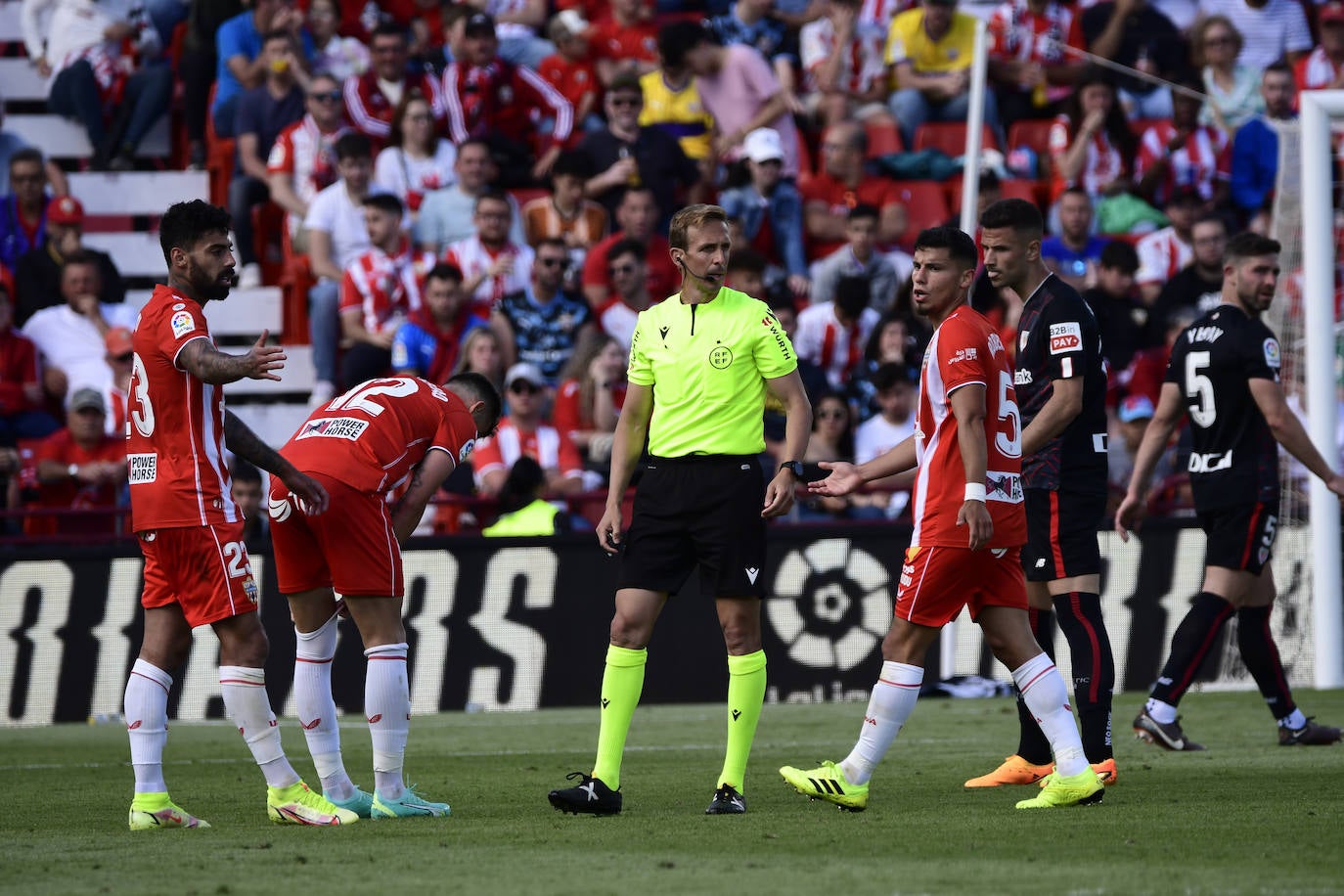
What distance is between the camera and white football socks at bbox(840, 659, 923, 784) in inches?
271

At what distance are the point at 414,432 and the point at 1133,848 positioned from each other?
10.4ft

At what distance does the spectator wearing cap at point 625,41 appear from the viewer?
60.7 ft

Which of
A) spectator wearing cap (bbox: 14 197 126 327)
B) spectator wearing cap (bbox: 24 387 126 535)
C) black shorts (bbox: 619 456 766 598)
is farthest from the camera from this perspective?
spectator wearing cap (bbox: 14 197 126 327)

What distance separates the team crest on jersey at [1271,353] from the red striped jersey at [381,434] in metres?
4.32

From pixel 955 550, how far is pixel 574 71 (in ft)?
41.1

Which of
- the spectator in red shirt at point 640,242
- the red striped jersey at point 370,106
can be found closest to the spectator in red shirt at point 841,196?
the spectator in red shirt at point 640,242

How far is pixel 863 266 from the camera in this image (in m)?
16.5

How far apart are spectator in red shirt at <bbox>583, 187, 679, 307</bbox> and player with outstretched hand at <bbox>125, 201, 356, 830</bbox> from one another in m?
9.19

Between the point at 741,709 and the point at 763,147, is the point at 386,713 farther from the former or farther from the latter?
the point at 763,147

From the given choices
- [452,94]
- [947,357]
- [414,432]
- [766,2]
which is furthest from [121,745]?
[766,2]

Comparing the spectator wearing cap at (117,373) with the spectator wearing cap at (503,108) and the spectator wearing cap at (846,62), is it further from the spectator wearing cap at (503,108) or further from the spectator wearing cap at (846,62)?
the spectator wearing cap at (846,62)

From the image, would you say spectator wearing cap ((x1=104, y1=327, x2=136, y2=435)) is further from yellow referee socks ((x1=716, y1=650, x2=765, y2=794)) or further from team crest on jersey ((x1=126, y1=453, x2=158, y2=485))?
yellow referee socks ((x1=716, y1=650, x2=765, y2=794))

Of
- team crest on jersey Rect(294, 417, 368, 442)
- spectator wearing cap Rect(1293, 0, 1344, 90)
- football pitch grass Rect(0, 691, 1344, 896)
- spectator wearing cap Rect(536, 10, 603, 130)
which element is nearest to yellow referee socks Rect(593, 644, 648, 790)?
football pitch grass Rect(0, 691, 1344, 896)

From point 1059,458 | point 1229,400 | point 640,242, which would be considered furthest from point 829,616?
point 1059,458
